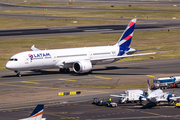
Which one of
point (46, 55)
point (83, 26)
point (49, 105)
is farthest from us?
point (83, 26)

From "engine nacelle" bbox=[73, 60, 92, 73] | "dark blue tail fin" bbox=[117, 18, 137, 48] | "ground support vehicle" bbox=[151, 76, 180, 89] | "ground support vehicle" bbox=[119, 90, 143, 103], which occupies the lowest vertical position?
"ground support vehicle" bbox=[119, 90, 143, 103]

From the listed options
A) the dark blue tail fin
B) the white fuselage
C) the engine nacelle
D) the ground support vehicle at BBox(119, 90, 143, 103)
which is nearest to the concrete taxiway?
the engine nacelle

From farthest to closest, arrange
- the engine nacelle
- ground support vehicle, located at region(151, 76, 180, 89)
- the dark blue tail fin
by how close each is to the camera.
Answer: the dark blue tail fin → the engine nacelle → ground support vehicle, located at region(151, 76, 180, 89)

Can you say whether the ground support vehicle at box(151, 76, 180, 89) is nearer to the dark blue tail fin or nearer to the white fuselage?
the white fuselage

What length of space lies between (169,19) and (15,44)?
99.3m

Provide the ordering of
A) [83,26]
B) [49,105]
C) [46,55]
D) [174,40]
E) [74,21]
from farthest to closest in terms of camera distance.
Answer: [74,21], [83,26], [174,40], [46,55], [49,105]

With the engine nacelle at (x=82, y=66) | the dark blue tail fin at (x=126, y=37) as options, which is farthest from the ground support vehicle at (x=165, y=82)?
the dark blue tail fin at (x=126, y=37)

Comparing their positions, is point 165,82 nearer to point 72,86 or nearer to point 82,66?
point 72,86

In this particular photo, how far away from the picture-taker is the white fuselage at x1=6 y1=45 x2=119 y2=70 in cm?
6644

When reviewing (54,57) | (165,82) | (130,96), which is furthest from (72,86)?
(165,82)

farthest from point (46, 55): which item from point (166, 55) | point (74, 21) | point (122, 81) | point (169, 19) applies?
point (169, 19)

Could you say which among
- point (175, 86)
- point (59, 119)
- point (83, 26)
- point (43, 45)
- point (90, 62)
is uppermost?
point (83, 26)

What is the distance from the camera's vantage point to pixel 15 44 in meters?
111

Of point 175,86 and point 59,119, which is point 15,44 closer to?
point 175,86
